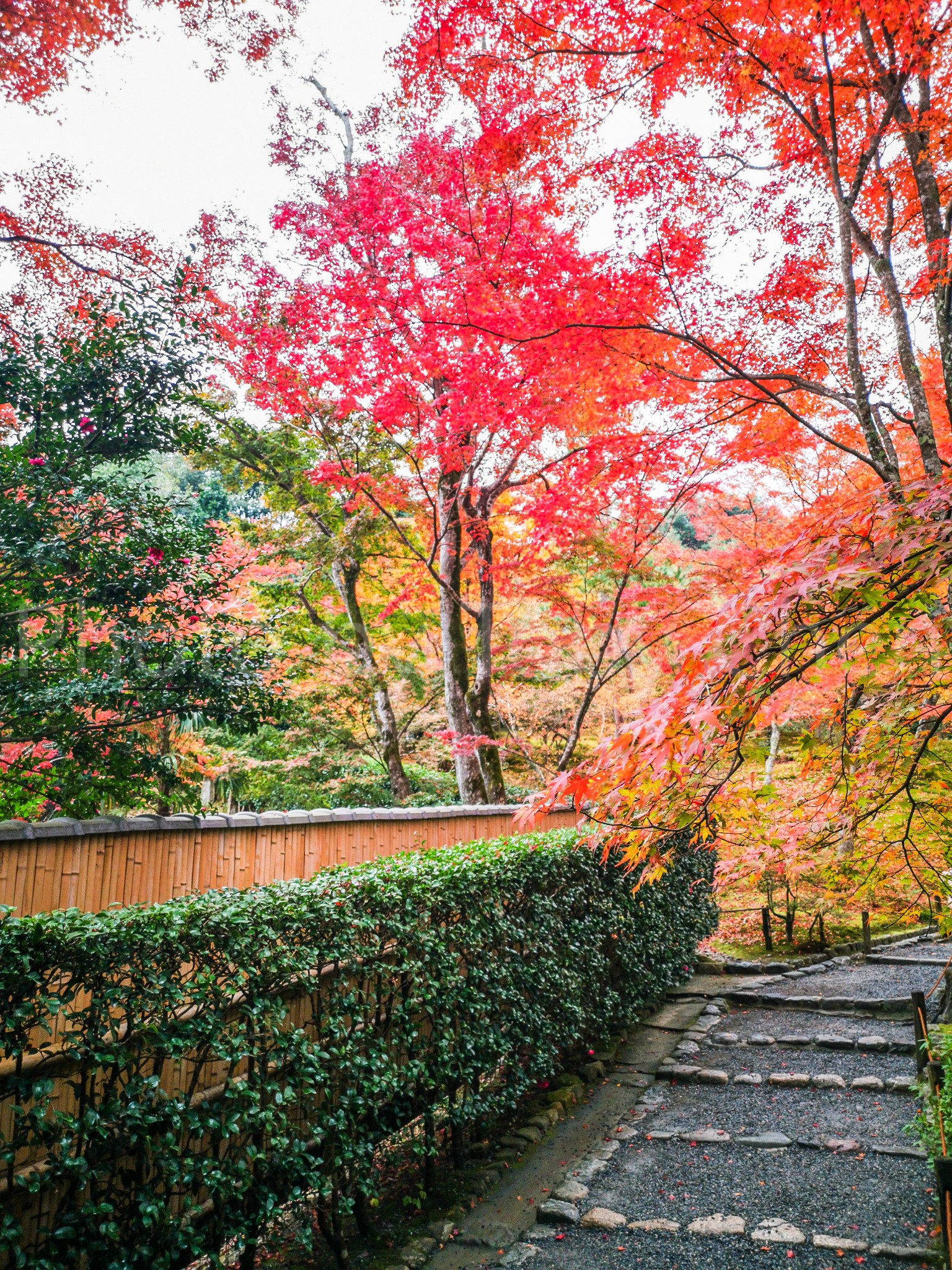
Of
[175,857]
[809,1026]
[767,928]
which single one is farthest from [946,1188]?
[767,928]

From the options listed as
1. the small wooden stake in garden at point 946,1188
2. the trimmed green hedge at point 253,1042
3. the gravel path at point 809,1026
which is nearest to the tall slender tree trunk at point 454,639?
the gravel path at point 809,1026

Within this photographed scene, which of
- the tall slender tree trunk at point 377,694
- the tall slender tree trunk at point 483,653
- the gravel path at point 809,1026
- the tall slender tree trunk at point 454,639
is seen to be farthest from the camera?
the tall slender tree trunk at point 377,694

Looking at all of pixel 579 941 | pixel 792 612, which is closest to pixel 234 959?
pixel 792 612

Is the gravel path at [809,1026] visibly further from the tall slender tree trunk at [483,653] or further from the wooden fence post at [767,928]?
the tall slender tree trunk at [483,653]

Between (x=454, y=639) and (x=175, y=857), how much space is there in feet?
19.4

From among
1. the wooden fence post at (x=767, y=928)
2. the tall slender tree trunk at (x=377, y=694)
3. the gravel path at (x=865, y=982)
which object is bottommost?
the gravel path at (x=865, y=982)

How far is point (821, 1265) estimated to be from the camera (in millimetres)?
3281

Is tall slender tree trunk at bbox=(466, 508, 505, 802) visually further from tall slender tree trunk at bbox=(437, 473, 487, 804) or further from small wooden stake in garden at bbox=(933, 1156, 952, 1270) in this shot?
small wooden stake in garden at bbox=(933, 1156, 952, 1270)

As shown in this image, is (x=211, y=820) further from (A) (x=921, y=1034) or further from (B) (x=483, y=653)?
(B) (x=483, y=653)

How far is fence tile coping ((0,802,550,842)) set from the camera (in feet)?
12.8

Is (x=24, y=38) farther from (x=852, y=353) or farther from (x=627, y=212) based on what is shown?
(x=852, y=353)

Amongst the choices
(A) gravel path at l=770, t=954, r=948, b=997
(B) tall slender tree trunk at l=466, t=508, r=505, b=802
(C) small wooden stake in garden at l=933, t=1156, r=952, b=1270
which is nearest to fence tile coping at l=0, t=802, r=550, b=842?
(B) tall slender tree trunk at l=466, t=508, r=505, b=802

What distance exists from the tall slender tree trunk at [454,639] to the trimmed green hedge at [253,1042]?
16.5 ft

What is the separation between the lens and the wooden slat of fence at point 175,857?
3.91 meters
